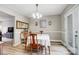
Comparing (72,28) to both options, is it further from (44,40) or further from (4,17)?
(4,17)

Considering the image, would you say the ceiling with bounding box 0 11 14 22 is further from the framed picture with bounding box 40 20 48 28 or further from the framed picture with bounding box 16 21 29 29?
the framed picture with bounding box 40 20 48 28

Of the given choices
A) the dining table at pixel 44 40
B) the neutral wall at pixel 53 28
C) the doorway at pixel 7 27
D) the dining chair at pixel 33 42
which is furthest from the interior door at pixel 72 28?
the doorway at pixel 7 27

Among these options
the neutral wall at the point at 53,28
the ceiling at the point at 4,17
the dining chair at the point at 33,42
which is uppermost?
the ceiling at the point at 4,17

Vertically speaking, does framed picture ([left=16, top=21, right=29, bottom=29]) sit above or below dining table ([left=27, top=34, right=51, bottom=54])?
above

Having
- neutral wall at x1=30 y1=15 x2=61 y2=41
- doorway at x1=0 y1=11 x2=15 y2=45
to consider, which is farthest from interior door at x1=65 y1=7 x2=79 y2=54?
doorway at x1=0 y1=11 x2=15 y2=45

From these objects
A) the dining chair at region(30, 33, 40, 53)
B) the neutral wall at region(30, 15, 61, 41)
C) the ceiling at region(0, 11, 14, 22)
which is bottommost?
the dining chair at region(30, 33, 40, 53)

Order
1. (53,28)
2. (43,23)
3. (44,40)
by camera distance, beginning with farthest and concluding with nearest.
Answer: (44,40), (43,23), (53,28)

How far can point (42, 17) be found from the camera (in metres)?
2.43

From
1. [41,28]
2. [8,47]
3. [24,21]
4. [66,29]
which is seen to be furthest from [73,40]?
[8,47]

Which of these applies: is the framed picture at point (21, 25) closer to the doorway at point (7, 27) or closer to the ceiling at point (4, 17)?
the doorway at point (7, 27)

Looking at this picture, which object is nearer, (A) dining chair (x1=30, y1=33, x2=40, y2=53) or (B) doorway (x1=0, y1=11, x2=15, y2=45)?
(B) doorway (x1=0, y1=11, x2=15, y2=45)

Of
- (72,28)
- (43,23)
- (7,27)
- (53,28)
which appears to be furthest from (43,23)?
(7,27)

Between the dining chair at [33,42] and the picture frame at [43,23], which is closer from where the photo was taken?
the picture frame at [43,23]

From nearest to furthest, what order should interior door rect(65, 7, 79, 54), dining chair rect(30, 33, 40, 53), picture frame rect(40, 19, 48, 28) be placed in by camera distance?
interior door rect(65, 7, 79, 54), picture frame rect(40, 19, 48, 28), dining chair rect(30, 33, 40, 53)
